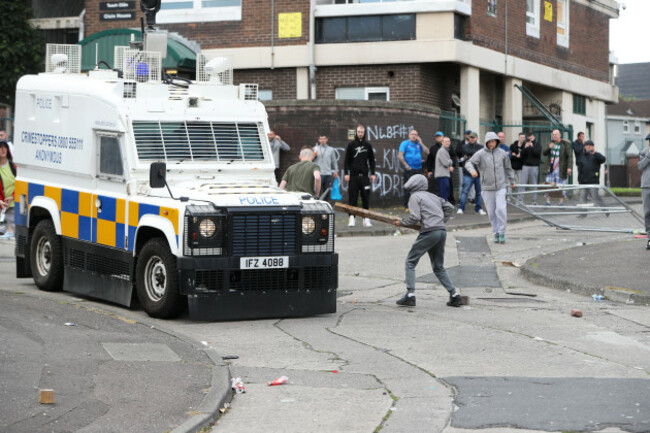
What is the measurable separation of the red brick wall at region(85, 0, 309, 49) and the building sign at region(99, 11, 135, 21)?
0.94 ft

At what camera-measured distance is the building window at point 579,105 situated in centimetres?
4047

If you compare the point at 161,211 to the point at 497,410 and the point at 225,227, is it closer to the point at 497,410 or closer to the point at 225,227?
the point at 225,227

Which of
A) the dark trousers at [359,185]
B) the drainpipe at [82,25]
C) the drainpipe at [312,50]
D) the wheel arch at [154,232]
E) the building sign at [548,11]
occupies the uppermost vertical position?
the building sign at [548,11]

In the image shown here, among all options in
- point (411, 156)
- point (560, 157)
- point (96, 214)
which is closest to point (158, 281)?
point (96, 214)

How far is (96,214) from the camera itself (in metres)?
12.8

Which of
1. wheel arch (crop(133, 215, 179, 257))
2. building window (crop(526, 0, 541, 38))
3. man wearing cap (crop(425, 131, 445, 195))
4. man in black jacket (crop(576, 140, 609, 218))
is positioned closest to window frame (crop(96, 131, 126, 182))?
wheel arch (crop(133, 215, 179, 257))

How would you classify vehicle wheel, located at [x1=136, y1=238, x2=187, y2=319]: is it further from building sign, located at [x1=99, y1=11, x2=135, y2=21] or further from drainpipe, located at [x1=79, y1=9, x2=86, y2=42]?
drainpipe, located at [x1=79, y1=9, x2=86, y2=42]

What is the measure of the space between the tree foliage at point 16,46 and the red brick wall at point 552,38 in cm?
1308

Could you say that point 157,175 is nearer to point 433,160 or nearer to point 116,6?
point 433,160

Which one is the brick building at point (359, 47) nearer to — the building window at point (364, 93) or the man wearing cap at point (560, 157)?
the building window at point (364, 93)

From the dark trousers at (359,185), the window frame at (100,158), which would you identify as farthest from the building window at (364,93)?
the window frame at (100,158)

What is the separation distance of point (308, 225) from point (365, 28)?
19.3 metres

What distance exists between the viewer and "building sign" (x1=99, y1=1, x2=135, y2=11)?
32.1 m

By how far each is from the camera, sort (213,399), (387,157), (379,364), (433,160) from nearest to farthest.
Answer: (213,399)
(379,364)
(433,160)
(387,157)
